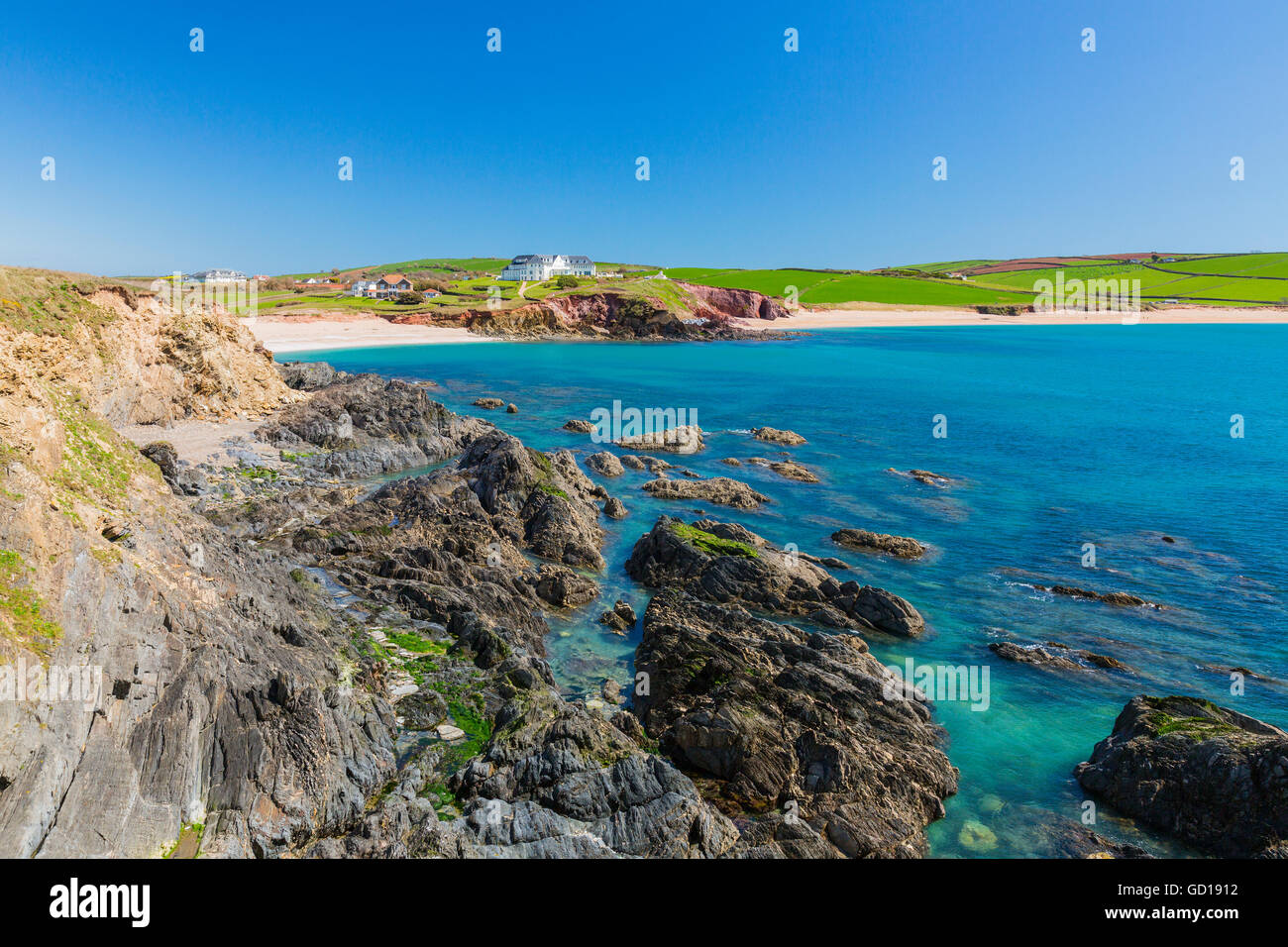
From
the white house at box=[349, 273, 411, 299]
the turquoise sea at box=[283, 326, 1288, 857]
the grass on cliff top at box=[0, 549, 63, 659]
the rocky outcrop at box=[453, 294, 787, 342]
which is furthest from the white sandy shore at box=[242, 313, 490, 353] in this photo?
the grass on cliff top at box=[0, 549, 63, 659]

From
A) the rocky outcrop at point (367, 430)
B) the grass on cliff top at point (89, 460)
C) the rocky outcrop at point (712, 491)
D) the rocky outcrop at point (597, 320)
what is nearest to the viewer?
the grass on cliff top at point (89, 460)

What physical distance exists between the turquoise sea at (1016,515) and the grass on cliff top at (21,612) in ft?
44.7

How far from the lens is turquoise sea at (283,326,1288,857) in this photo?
21.9m

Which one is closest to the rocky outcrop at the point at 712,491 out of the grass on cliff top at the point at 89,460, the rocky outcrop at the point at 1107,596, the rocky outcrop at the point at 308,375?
the rocky outcrop at the point at 1107,596

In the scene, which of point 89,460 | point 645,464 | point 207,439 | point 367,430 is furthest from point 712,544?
point 207,439

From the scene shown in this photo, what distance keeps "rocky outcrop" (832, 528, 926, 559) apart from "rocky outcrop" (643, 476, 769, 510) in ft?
22.6

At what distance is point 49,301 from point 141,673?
35.5 meters

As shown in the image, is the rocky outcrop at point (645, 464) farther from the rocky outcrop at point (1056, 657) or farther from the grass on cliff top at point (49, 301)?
the grass on cliff top at point (49, 301)

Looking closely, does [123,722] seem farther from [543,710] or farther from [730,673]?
[730,673]

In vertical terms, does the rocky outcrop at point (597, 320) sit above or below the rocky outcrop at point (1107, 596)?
above

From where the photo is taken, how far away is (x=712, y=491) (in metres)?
43.4

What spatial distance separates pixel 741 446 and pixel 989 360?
9450 centimetres

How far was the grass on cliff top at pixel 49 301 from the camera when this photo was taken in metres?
A: 33.1

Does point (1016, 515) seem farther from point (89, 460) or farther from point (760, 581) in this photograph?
point (89, 460)
